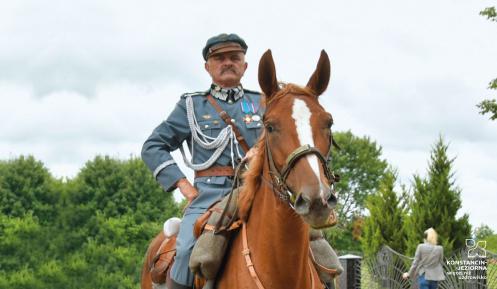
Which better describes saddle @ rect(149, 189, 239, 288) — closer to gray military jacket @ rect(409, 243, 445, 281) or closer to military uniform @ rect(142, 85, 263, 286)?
military uniform @ rect(142, 85, 263, 286)

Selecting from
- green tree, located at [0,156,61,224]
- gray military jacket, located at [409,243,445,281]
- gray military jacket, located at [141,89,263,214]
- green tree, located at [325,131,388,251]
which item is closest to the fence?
gray military jacket, located at [409,243,445,281]

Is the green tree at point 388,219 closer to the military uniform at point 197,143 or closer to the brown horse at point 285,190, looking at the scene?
the military uniform at point 197,143

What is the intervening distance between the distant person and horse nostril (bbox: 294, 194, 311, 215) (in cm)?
1348

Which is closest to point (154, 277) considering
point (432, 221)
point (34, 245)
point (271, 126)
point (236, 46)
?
point (236, 46)

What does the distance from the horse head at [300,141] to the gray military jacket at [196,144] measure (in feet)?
4.01

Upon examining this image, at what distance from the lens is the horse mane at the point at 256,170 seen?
4.66 metres

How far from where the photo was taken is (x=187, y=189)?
6012 millimetres

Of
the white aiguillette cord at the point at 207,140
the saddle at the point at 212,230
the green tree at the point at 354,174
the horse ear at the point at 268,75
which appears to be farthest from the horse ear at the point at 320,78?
the green tree at the point at 354,174

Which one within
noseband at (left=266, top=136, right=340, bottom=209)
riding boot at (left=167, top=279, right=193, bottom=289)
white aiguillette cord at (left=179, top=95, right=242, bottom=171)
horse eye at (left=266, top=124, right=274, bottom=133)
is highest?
white aiguillette cord at (left=179, top=95, right=242, bottom=171)

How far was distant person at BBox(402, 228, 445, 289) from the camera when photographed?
671 inches

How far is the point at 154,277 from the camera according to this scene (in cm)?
662

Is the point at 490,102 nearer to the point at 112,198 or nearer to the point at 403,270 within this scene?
the point at 403,270

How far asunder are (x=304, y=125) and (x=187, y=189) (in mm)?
1923

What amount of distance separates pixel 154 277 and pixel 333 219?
276 centimetres
